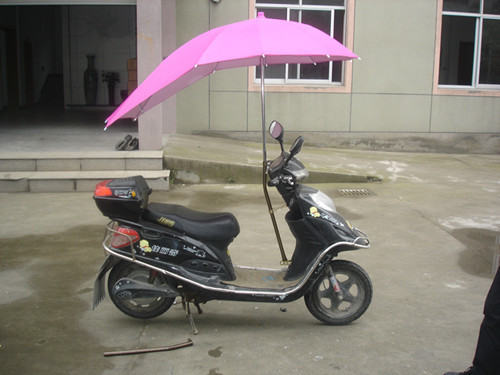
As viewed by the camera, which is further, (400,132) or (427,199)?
(400,132)

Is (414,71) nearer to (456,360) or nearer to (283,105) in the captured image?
(283,105)

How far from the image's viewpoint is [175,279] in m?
3.81

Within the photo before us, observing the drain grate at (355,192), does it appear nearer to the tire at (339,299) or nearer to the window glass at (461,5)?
the tire at (339,299)

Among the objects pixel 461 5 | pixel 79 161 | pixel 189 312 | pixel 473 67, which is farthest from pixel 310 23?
pixel 189 312

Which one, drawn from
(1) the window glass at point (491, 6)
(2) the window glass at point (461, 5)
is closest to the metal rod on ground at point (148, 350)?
(2) the window glass at point (461, 5)

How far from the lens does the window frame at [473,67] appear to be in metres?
11.7

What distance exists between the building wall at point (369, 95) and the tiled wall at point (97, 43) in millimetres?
7123

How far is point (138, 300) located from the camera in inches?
155

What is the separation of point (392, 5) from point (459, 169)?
3.90 metres

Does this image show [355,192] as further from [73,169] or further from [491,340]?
[491,340]

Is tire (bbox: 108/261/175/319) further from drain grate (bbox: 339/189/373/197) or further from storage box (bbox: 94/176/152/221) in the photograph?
drain grate (bbox: 339/189/373/197)

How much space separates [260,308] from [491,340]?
1936 mm

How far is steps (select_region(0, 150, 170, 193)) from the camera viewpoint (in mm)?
8055

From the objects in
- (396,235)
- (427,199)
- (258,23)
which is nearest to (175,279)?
(258,23)
